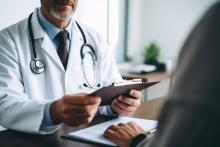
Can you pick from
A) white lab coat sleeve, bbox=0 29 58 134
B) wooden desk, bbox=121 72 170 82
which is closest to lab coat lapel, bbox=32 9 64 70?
white lab coat sleeve, bbox=0 29 58 134

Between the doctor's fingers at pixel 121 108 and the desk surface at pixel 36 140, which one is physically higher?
the doctor's fingers at pixel 121 108

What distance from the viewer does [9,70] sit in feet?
4.35

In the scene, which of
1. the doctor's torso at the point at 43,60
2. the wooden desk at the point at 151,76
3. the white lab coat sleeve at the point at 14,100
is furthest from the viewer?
the wooden desk at the point at 151,76

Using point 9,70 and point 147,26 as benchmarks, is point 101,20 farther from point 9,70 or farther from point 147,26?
point 9,70

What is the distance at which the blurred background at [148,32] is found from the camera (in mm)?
2992

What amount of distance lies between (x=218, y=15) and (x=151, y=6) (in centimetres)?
315

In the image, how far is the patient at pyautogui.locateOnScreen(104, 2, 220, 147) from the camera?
438 mm

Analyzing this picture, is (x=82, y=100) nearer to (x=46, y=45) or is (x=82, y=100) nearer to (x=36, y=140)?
(x=36, y=140)

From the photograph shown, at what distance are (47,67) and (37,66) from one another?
0.04 meters

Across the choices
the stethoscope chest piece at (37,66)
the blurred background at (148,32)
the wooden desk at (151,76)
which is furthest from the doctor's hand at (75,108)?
the blurred background at (148,32)

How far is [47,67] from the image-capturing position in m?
1.45

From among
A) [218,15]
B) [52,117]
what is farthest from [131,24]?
[218,15]

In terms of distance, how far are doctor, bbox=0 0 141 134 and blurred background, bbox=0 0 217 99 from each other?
125cm

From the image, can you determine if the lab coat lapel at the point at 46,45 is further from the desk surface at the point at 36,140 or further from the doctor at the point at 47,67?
the desk surface at the point at 36,140
